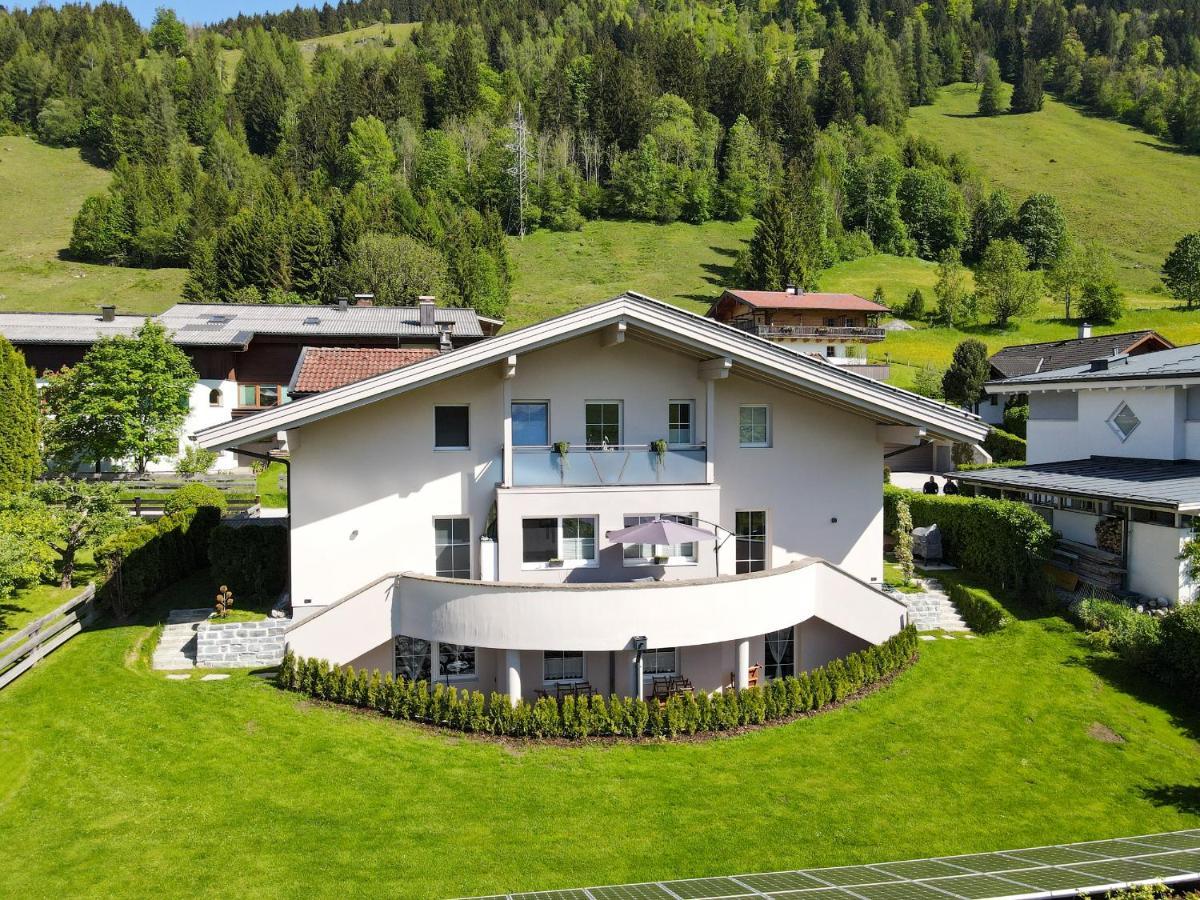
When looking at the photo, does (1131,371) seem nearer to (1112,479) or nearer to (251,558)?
(1112,479)

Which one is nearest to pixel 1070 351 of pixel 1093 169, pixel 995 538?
pixel 995 538

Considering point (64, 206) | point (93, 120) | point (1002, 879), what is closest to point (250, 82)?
point (93, 120)

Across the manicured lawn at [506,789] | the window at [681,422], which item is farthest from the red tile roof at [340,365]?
the manicured lawn at [506,789]

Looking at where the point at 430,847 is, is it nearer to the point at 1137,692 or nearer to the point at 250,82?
the point at 1137,692

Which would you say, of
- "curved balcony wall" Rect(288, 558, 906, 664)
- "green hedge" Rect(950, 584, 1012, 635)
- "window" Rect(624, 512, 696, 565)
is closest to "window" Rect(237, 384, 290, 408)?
"curved balcony wall" Rect(288, 558, 906, 664)

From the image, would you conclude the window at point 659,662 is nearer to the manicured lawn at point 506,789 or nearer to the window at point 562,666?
the window at point 562,666
